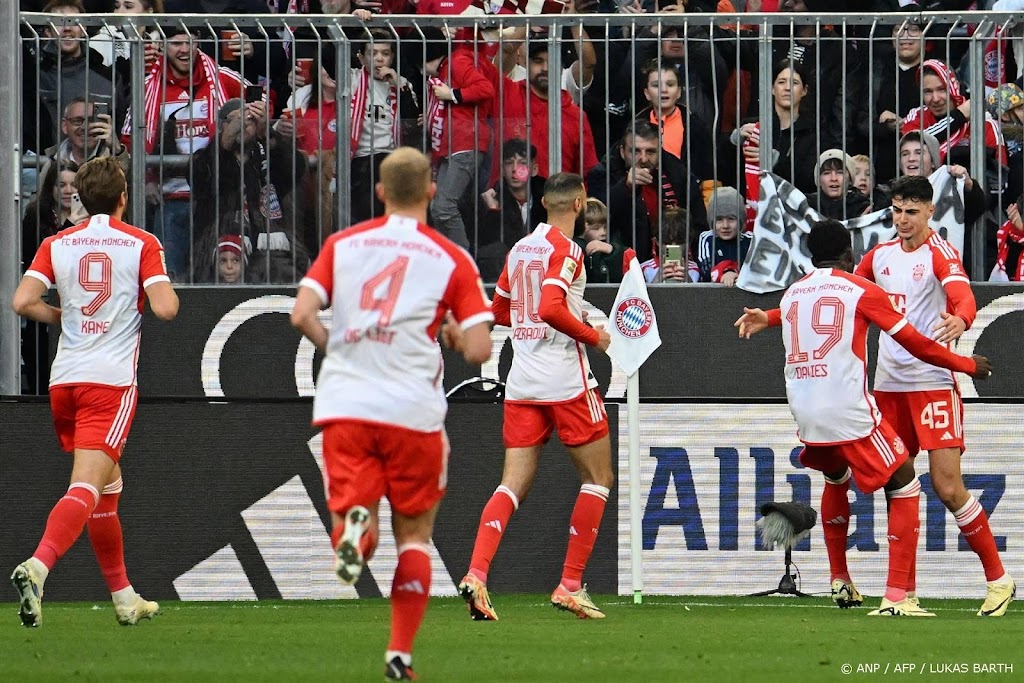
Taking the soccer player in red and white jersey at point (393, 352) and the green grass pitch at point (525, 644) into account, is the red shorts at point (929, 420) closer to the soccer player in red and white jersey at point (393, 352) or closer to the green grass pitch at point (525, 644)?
the green grass pitch at point (525, 644)

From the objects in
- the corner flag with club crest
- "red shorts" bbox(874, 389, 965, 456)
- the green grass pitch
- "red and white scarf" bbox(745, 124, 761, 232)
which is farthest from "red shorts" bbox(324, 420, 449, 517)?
"red and white scarf" bbox(745, 124, 761, 232)

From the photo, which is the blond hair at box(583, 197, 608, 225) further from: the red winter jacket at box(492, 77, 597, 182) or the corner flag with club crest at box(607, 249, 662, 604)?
the corner flag with club crest at box(607, 249, 662, 604)

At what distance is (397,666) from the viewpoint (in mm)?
5477

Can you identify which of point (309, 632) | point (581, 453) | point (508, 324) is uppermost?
point (508, 324)

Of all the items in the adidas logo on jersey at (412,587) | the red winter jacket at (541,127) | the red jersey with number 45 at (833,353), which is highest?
the red winter jacket at (541,127)

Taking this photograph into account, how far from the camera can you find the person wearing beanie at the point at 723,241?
10906 mm

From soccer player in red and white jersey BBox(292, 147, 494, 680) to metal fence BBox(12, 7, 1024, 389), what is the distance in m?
5.13

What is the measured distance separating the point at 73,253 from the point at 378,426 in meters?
3.03

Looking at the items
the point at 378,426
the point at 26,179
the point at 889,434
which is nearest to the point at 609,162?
the point at 889,434

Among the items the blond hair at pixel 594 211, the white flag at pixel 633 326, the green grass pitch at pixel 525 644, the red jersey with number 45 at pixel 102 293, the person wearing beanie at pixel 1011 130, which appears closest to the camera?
the green grass pitch at pixel 525 644

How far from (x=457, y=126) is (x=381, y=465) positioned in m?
5.45

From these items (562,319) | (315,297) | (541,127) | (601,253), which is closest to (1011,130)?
(601,253)

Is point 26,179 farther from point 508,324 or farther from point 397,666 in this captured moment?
point 397,666

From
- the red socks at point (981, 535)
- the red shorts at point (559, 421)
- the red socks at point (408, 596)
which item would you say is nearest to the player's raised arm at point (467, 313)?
the red socks at point (408, 596)
